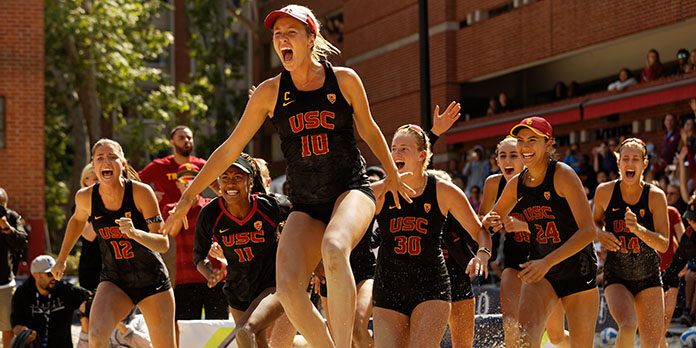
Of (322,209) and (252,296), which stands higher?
(322,209)

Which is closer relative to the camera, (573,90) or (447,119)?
(447,119)

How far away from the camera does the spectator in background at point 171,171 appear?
38.4 ft

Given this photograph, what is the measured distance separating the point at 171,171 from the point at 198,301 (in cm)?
171

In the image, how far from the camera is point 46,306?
13031 millimetres

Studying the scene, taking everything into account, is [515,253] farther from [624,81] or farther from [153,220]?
[624,81]

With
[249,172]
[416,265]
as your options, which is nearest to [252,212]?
[249,172]

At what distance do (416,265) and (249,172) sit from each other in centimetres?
170

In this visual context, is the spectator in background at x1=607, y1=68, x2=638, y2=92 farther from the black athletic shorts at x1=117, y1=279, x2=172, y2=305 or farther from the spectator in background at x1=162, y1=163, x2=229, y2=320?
the black athletic shorts at x1=117, y1=279, x2=172, y2=305

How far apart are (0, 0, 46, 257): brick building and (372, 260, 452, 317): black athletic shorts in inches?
755

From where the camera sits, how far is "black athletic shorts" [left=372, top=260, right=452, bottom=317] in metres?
7.57

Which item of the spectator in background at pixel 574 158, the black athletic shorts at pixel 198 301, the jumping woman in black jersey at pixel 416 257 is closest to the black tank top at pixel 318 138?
the jumping woman in black jersey at pixel 416 257

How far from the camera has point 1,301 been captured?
13.6 metres

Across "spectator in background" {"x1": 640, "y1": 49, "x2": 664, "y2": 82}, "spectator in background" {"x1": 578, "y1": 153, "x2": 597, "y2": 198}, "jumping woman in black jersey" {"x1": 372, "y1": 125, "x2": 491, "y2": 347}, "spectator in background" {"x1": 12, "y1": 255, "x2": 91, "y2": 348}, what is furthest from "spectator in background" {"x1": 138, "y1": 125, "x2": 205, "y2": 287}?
"spectator in background" {"x1": 640, "y1": 49, "x2": 664, "y2": 82}

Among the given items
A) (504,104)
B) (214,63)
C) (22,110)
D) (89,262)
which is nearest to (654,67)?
(504,104)
